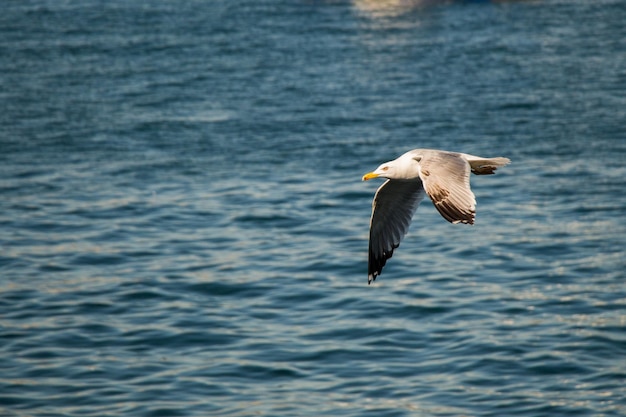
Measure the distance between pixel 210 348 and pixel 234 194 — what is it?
5736 millimetres

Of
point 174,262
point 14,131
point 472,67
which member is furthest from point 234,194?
point 472,67

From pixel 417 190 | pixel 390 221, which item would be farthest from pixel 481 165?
pixel 390 221

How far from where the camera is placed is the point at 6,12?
1407 inches

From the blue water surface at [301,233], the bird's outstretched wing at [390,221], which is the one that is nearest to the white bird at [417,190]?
the bird's outstretched wing at [390,221]

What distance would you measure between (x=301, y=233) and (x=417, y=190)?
581 cm

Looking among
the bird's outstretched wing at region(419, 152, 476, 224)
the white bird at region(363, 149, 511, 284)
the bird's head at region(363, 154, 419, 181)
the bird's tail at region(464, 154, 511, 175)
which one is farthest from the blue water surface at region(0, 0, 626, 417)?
the bird's outstretched wing at region(419, 152, 476, 224)

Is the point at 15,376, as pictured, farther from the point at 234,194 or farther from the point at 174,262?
the point at 234,194

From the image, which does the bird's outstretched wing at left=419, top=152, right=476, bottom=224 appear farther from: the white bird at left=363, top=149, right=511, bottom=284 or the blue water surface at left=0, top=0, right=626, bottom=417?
the blue water surface at left=0, top=0, right=626, bottom=417

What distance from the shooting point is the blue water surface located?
1284 cm

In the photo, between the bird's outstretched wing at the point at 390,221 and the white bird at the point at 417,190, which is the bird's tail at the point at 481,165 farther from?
the bird's outstretched wing at the point at 390,221

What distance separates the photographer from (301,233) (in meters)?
17.1

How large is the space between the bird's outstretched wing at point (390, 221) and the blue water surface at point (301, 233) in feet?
6.19

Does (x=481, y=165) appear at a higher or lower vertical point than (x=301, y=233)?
higher

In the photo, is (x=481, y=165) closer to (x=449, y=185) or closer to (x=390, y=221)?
(x=449, y=185)
